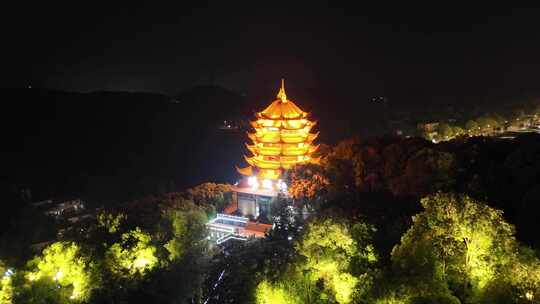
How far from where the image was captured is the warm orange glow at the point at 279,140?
2436 cm

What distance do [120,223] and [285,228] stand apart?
20.9ft

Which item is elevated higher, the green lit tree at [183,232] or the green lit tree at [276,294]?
the green lit tree at [183,232]

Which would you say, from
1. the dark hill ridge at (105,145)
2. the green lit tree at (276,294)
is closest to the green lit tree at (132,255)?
the green lit tree at (276,294)

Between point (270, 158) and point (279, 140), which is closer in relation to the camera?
point (279, 140)

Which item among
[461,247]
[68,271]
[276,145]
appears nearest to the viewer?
[461,247]

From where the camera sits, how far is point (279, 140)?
24516 millimetres

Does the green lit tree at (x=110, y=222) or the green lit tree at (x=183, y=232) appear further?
the green lit tree at (x=110, y=222)

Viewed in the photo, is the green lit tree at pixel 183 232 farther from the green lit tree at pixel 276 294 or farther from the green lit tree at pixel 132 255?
the green lit tree at pixel 276 294

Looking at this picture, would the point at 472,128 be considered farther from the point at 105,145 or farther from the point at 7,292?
the point at 105,145

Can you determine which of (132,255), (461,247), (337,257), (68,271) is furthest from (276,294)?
(68,271)

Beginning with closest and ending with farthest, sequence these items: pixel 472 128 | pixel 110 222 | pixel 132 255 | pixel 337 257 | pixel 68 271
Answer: pixel 337 257 < pixel 68 271 < pixel 132 255 < pixel 110 222 < pixel 472 128

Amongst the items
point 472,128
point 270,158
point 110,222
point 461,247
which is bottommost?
point 110,222

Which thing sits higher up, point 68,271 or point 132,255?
point 132,255

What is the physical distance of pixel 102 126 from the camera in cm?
6378
